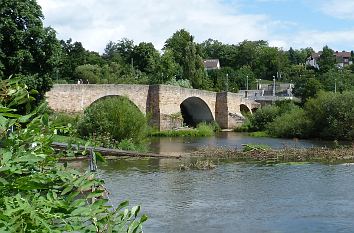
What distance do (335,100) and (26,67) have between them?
23479mm

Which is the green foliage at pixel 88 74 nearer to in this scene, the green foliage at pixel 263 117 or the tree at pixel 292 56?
the green foliage at pixel 263 117

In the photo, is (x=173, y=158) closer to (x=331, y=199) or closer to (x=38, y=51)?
(x=38, y=51)

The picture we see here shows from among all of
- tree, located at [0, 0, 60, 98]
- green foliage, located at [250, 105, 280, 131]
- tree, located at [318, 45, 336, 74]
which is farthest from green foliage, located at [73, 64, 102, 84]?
tree, located at [318, 45, 336, 74]

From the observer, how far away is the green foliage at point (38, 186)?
2172 mm

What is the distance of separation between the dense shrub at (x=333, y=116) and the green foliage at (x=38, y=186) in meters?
38.9

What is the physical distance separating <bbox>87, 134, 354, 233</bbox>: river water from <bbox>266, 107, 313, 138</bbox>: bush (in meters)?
21.0

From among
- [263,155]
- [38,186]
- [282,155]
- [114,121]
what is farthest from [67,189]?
[114,121]

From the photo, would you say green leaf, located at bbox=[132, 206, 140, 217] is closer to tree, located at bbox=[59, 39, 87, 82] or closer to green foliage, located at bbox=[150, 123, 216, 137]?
green foliage, located at bbox=[150, 123, 216, 137]

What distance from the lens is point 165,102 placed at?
49562 mm

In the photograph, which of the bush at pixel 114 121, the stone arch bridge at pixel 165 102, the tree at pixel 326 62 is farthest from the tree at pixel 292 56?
the bush at pixel 114 121

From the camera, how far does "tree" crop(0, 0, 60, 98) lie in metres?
27.4

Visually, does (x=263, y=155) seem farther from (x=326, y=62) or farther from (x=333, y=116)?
(x=326, y=62)

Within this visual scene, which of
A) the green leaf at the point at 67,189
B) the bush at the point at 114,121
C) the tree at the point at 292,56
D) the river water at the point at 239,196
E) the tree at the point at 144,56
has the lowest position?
the river water at the point at 239,196

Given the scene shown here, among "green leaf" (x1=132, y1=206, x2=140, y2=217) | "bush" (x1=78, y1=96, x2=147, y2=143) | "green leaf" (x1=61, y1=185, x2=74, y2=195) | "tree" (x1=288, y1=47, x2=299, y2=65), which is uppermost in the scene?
"tree" (x1=288, y1=47, x2=299, y2=65)
